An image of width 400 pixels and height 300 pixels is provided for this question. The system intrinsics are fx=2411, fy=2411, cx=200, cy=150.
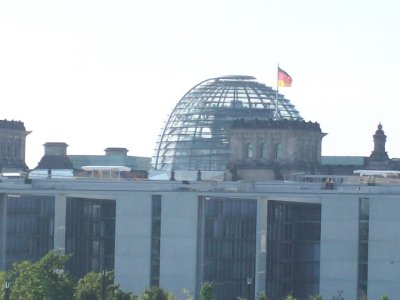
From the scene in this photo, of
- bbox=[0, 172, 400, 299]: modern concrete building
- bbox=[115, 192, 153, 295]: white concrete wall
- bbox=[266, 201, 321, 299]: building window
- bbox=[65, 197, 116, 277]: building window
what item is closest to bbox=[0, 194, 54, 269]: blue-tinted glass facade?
bbox=[0, 172, 400, 299]: modern concrete building

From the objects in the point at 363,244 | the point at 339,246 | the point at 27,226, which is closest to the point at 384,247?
the point at 363,244

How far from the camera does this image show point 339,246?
149375 mm

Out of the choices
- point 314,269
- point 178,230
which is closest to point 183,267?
point 178,230

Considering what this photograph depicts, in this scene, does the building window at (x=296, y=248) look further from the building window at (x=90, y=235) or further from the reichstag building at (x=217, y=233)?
the building window at (x=90, y=235)

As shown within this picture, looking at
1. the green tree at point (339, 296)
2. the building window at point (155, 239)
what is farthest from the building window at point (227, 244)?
the green tree at point (339, 296)

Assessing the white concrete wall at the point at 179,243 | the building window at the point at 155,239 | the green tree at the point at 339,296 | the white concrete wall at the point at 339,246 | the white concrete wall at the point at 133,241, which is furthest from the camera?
the white concrete wall at the point at 133,241

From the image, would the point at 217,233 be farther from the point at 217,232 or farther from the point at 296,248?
the point at 296,248

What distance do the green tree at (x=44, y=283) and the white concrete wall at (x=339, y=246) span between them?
875 inches

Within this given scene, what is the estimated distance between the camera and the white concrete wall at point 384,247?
5802 inches

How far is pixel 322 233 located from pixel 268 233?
7.02 m

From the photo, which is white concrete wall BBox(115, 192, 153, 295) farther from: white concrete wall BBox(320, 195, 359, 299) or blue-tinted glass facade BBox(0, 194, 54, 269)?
white concrete wall BBox(320, 195, 359, 299)

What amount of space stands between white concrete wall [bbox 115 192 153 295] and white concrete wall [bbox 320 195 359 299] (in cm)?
1241

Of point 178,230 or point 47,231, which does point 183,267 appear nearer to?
point 178,230

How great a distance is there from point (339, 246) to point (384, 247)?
3.12 m
